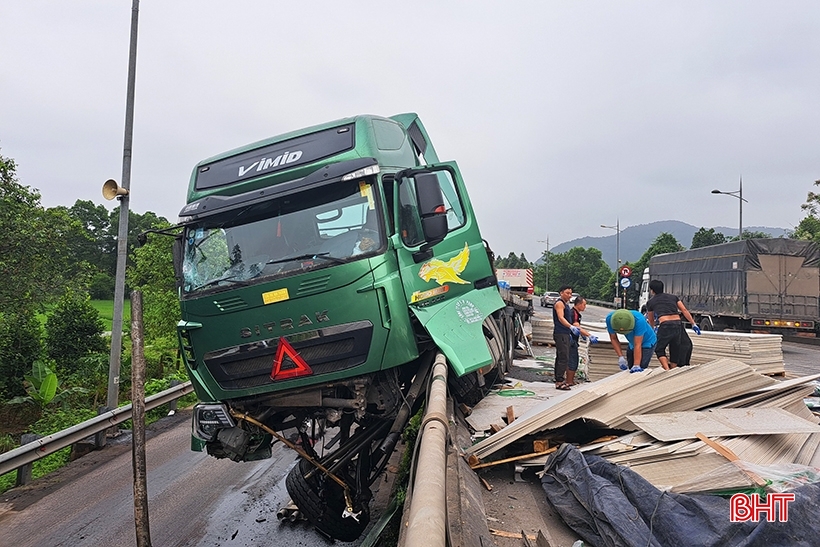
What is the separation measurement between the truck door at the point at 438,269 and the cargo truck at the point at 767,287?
1551 centimetres

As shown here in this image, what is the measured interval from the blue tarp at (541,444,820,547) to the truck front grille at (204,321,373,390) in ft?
6.48

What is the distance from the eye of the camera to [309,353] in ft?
14.6

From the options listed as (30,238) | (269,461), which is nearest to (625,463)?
(269,461)

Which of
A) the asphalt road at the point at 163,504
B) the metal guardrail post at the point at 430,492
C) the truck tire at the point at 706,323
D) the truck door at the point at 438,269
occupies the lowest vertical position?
the asphalt road at the point at 163,504

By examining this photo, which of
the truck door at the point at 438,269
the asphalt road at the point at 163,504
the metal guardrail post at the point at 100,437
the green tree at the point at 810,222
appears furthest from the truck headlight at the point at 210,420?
the green tree at the point at 810,222

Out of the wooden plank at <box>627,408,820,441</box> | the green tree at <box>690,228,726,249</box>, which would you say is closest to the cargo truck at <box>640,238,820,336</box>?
the wooden plank at <box>627,408,820,441</box>

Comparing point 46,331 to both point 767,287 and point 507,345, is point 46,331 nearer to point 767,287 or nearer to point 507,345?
point 507,345

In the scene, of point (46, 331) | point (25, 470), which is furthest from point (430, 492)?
point (46, 331)

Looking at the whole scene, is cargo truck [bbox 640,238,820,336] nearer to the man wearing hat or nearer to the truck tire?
the truck tire

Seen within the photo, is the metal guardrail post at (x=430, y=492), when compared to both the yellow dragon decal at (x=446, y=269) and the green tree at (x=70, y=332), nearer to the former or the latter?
the yellow dragon decal at (x=446, y=269)

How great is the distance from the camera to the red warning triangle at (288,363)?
4.46m

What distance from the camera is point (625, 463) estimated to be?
114 inches

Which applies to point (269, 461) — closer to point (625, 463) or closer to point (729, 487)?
point (625, 463)

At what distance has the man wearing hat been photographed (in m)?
6.58
